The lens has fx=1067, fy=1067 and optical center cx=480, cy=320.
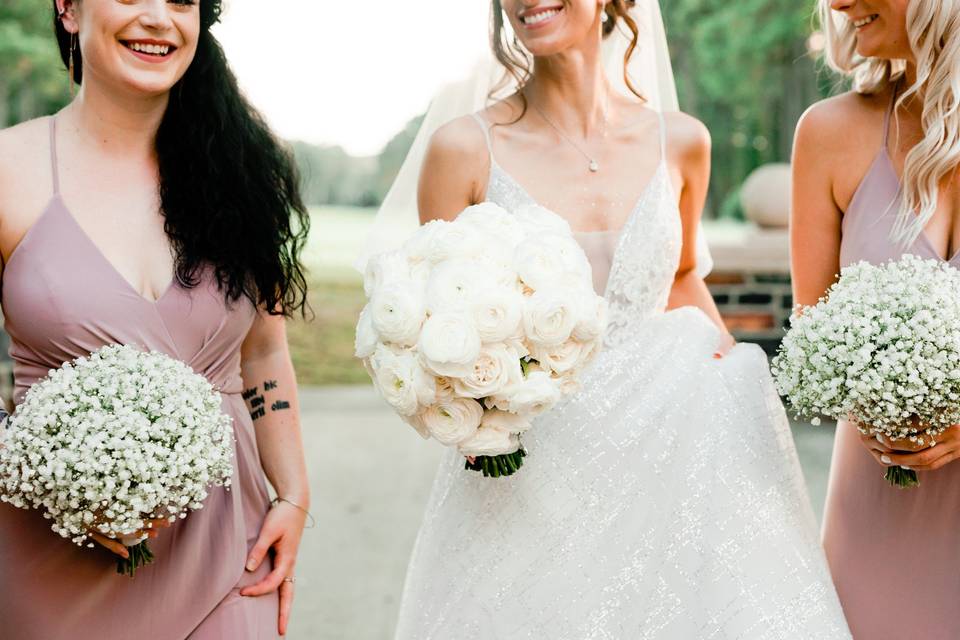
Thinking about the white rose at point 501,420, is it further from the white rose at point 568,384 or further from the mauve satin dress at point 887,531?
the mauve satin dress at point 887,531

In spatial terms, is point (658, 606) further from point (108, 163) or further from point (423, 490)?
point (423, 490)

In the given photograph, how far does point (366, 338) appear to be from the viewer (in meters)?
2.44

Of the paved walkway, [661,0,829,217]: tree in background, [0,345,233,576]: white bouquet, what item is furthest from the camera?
[661,0,829,217]: tree in background

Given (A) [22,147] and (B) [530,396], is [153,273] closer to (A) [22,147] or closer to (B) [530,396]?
(A) [22,147]

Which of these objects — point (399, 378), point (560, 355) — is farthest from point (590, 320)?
point (399, 378)

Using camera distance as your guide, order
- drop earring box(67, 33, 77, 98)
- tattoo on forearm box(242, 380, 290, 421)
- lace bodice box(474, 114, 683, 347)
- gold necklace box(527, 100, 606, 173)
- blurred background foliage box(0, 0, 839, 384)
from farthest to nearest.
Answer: blurred background foliage box(0, 0, 839, 384) → gold necklace box(527, 100, 606, 173) → lace bodice box(474, 114, 683, 347) → tattoo on forearm box(242, 380, 290, 421) → drop earring box(67, 33, 77, 98)

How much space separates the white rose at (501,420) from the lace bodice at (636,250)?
30.8 inches

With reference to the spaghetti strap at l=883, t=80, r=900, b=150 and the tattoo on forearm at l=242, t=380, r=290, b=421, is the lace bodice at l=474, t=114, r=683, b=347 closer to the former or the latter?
the spaghetti strap at l=883, t=80, r=900, b=150

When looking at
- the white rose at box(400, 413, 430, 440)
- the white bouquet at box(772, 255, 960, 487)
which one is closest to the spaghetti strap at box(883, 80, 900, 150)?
the white bouquet at box(772, 255, 960, 487)

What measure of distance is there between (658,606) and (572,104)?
61.3 inches

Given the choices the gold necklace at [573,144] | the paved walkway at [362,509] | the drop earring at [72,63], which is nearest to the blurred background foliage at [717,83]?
the paved walkway at [362,509]

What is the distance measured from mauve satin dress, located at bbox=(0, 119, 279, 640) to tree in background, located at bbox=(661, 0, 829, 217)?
14.6m

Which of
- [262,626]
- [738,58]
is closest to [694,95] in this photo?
[738,58]

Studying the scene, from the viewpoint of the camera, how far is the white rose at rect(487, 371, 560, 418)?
237 cm
